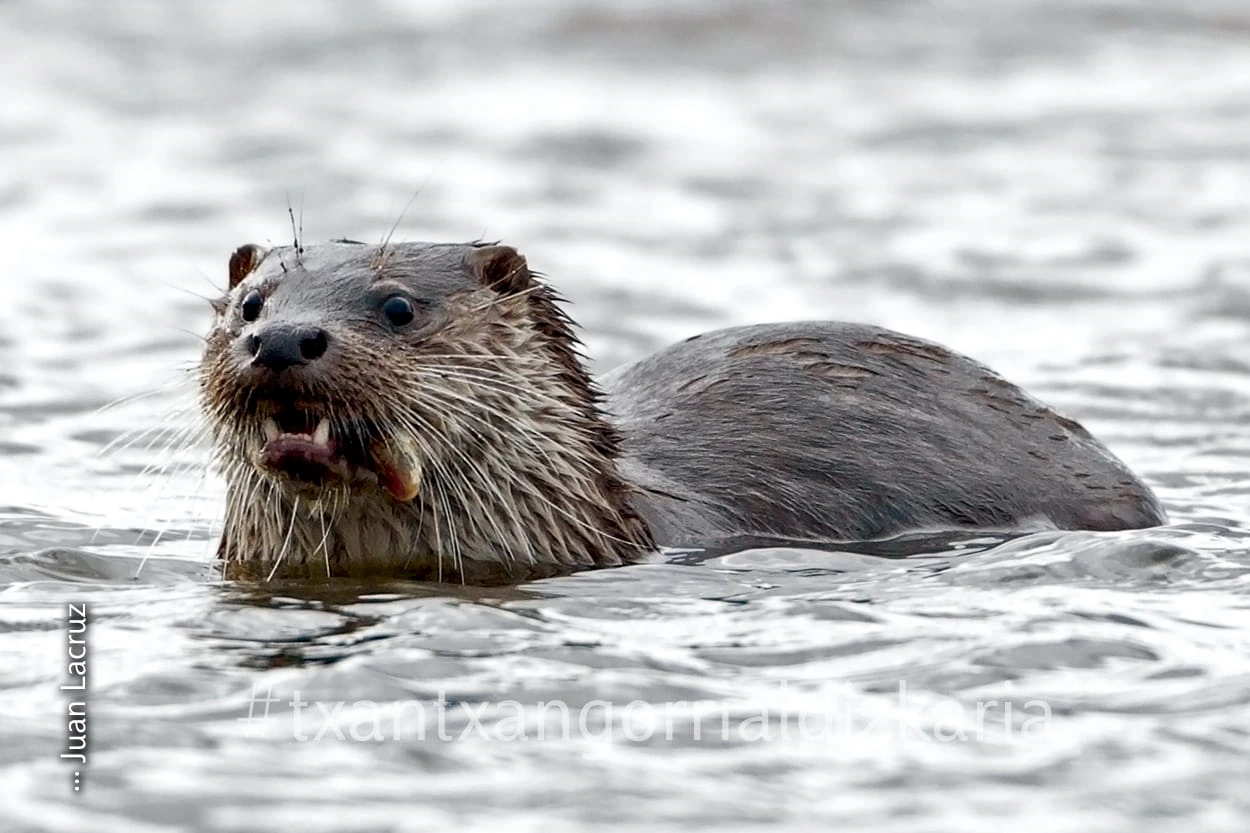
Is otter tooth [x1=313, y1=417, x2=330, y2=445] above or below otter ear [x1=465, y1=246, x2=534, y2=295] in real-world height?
below

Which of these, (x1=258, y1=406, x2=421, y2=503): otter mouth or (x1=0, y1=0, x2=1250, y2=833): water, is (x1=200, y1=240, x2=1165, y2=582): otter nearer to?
(x1=258, y1=406, x2=421, y2=503): otter mouth

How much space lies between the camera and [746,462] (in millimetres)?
6691

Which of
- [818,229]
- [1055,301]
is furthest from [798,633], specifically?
[818,229]

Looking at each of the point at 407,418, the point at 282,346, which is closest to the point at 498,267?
the point at 407,418

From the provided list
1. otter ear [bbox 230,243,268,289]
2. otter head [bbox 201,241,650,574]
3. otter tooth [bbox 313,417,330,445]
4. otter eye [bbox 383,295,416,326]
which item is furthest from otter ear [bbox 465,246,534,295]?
otter tooth [bbox 313,417,330,445]

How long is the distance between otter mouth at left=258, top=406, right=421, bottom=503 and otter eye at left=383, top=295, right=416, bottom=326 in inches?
13.7

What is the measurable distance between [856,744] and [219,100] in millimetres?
11540

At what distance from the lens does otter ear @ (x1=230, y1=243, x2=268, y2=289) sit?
6.43 m

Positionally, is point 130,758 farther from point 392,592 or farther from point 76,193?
point 76,193

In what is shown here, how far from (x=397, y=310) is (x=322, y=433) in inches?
18.2

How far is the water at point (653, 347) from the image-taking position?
182 inches

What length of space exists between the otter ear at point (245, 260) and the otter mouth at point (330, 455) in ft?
2.60

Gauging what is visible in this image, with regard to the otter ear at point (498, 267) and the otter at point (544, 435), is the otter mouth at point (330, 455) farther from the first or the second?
the otter ear at point (498, 267)

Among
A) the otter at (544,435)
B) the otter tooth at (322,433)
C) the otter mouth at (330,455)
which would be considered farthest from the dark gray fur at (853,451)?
the otter tooth at (322,433)
